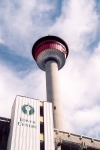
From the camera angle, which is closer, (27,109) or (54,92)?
(27,109)

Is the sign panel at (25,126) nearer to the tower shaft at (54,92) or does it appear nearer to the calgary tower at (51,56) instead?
the tower shaft at (54,92)

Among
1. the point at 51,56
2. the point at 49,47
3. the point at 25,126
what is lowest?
the point at 25,126

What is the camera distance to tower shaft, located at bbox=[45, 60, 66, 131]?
5462 cm

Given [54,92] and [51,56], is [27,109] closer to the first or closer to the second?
[54,92]

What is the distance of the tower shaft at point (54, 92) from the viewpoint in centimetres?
5462

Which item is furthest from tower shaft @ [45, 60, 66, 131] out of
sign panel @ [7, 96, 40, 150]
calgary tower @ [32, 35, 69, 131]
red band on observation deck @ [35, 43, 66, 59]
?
sign panel @ [7, 96, 40, 150]

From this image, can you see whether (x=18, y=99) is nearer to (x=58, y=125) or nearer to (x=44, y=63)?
(x=58, y=125)

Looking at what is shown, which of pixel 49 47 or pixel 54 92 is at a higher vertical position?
pixel 49 47

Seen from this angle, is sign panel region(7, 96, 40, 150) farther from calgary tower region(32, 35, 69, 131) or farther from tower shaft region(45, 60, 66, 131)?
calgary tower region(32, 35, 69, 131)

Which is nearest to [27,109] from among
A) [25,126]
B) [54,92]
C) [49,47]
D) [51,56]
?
[25,126]

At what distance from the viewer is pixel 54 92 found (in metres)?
60.6

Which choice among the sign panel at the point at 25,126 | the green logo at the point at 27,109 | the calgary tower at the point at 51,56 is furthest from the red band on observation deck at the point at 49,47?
the green logo at the point at 27,109

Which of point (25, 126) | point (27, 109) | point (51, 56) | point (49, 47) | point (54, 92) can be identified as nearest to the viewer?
point (25, 126)

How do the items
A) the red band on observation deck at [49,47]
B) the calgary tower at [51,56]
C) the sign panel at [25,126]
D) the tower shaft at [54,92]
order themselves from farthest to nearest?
the red band on observation deck at [49,47] → the calgary tower at [51,56] → the tower shaft at [54,92] → the sign panel at [25,126]
